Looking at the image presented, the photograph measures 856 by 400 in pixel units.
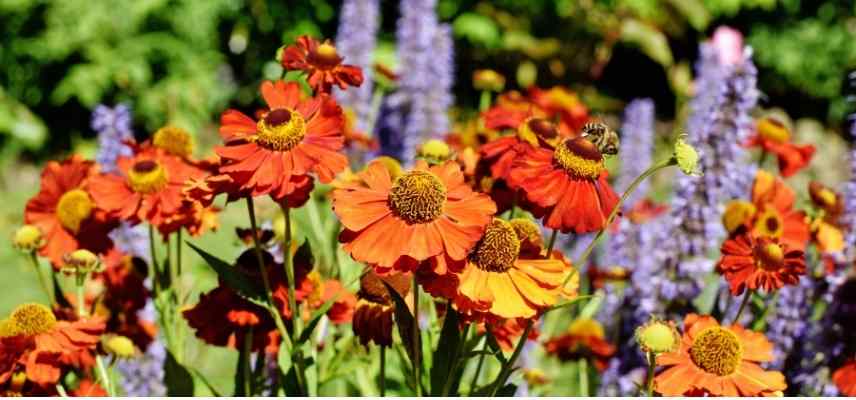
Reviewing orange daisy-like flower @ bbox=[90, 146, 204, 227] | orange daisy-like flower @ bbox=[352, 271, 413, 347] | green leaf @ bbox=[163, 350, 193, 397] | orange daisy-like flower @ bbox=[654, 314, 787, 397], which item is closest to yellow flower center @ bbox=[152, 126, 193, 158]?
orange daisy-like flower @ bbox=[90, 146, 204, 227]

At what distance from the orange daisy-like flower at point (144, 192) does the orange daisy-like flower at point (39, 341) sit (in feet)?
0.49

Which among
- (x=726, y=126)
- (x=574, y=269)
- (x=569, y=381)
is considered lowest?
(x=569, y=381)

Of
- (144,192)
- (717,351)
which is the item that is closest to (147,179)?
(144,192)

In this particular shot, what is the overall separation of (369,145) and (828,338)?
961 millimetres

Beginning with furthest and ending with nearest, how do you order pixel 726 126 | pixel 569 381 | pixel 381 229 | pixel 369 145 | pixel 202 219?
pixel 569 381, pixel 369 145, pixel 726 126, pixel 202 219, pixel 381 229

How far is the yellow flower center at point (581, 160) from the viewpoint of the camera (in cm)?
95

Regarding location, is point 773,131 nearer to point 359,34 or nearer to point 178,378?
point 178,378

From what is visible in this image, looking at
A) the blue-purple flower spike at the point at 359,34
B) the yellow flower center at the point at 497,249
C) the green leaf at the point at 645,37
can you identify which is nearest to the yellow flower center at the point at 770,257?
the yellow flower center at the point at 497,249

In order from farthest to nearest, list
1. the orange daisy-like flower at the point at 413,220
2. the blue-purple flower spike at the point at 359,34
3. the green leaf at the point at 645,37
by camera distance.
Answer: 1. the green leaf at the point at 645,37
2. the blue-purple flower spike at the point at 359,34
3. the orange daisy-like flower at the point at 413,220

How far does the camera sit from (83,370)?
1348 mm

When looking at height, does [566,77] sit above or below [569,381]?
above

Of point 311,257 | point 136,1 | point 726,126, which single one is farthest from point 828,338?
point 136,1

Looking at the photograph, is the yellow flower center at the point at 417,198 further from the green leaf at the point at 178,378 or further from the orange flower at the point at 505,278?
the green leaf at the point at 178,378

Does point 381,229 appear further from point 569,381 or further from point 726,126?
point 569,381
